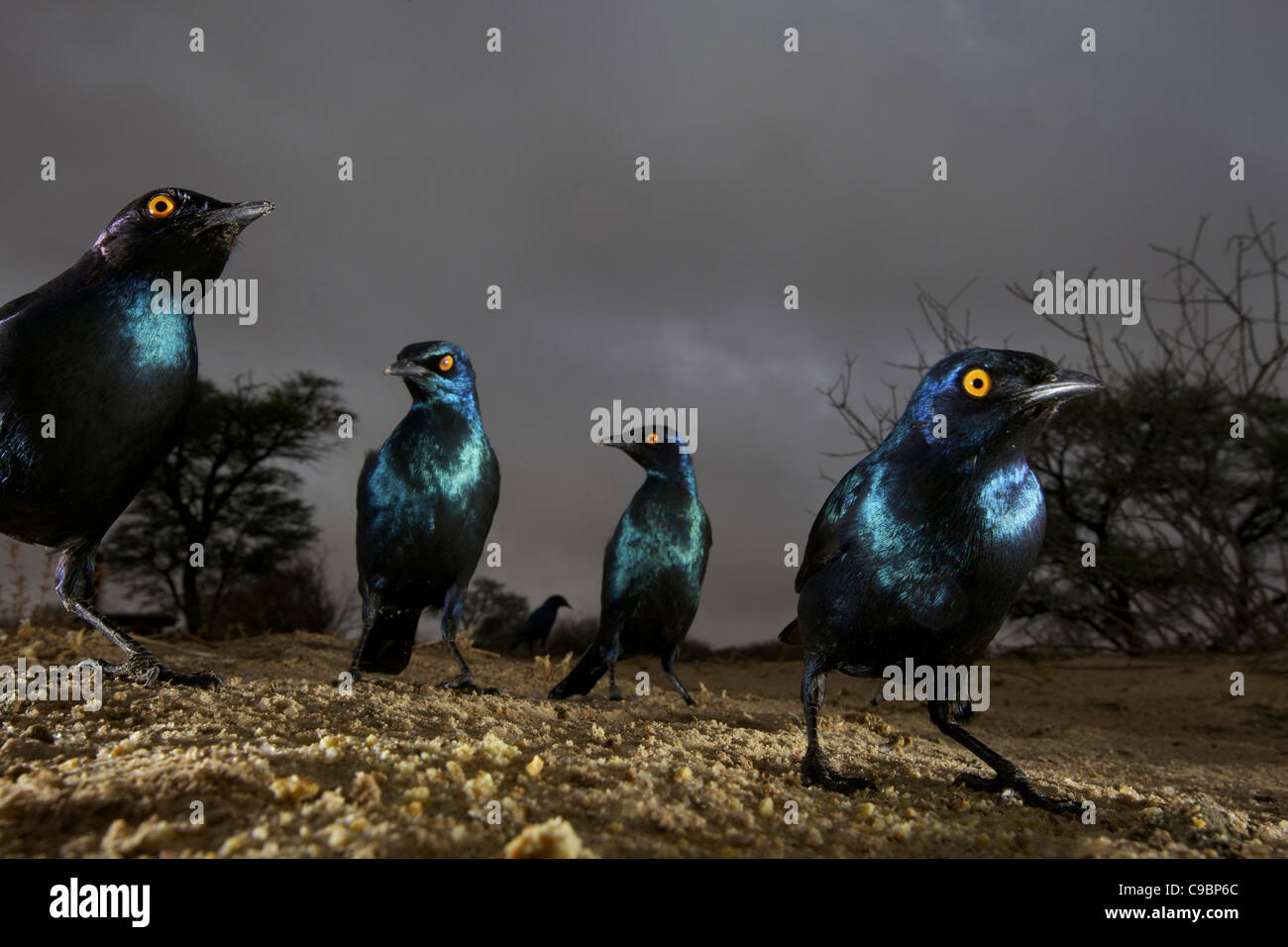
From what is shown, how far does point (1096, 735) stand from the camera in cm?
620

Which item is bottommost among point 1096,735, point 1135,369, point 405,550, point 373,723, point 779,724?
point 1096,735

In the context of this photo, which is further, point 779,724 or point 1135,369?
point 1135,369

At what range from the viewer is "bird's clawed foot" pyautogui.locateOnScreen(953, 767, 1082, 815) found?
280cm

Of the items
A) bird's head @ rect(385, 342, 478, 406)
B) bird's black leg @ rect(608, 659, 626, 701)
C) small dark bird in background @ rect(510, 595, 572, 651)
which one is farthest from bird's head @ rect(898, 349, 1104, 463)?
small dark bird in background @ rect(510, 595, 572, 651)

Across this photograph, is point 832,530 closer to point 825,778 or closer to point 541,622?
point 825,778

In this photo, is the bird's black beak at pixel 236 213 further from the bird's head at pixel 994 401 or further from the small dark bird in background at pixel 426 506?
the bird's head at pixel 994 401

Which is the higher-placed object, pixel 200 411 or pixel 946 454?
pixel 200 411

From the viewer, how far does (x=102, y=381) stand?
336 cm

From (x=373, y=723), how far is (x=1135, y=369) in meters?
10.7

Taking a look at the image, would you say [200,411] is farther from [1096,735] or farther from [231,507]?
[1096,735]

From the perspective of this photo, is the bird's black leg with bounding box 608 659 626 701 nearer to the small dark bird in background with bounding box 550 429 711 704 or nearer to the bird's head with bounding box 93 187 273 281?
the small dark bird in background with bounding box 550 429 711 704

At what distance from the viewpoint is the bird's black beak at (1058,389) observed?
2600 millimetres

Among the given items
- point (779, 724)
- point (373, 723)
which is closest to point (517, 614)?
point (779, 724)

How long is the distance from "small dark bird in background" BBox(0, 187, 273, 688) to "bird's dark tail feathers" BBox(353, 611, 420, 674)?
1023mm
